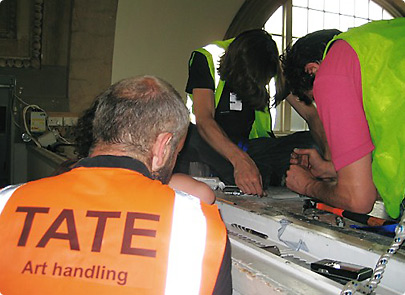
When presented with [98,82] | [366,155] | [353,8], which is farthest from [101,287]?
[353,8]

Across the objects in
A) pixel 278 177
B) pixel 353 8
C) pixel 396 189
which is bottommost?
pixel 278 177

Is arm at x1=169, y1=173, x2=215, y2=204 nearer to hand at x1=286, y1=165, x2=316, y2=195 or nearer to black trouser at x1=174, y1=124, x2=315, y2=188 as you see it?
hand at x1=286, y1=165, x2=316, y2=195

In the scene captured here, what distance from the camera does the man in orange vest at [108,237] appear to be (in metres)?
0.62

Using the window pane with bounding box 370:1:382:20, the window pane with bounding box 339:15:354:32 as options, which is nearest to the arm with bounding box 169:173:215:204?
the window pane with bounding box 339:15:354:32

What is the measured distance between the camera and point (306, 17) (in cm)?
552

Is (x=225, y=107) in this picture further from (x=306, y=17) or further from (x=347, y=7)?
(x=347, y=7)

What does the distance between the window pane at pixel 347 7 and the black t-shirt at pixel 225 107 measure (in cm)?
410

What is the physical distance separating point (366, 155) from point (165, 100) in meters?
0.50

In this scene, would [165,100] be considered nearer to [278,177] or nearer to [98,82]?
[278,177]

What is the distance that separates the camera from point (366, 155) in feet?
3.33

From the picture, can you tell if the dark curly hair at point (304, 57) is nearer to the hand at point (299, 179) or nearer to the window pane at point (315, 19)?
the hand at point (299, 179)

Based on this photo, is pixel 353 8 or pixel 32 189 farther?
pixel 353 8

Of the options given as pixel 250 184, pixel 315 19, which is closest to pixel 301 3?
pixel 315 19

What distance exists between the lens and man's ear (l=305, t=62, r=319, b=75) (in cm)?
125
